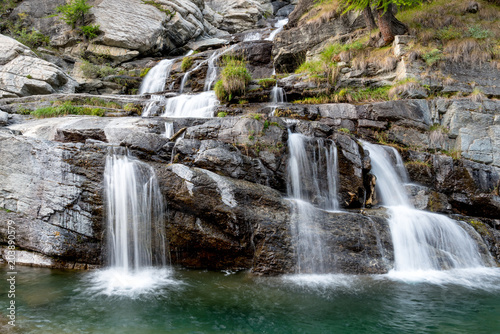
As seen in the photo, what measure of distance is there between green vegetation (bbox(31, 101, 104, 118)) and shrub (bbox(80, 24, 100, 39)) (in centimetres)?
1015

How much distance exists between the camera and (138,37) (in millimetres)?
18781

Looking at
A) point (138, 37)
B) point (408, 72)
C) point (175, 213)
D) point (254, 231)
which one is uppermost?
point (138, 37)

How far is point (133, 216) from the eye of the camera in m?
5.71

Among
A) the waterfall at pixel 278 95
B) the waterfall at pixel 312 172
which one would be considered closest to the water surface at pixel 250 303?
the waterfall at pixel 312 172

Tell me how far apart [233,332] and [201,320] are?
0.52 m

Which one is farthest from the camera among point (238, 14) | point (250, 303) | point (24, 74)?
point (238, 14)

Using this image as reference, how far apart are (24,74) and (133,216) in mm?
12261

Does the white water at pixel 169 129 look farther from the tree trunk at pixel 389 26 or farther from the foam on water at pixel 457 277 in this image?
the tree trunk at pixel 389 26

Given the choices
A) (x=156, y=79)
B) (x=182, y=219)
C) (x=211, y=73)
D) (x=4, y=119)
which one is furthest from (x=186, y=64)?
(x=182, y=219)

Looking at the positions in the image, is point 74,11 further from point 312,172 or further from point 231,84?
point 312,172

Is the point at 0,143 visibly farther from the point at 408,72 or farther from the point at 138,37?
the point at 138,37

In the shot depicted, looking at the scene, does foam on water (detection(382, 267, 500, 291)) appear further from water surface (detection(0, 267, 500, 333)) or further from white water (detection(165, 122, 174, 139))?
white water (detection(165, 122, 174, 139))

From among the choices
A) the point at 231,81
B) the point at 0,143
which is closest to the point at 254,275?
the point at 0,143

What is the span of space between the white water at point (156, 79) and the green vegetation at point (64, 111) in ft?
17.5
